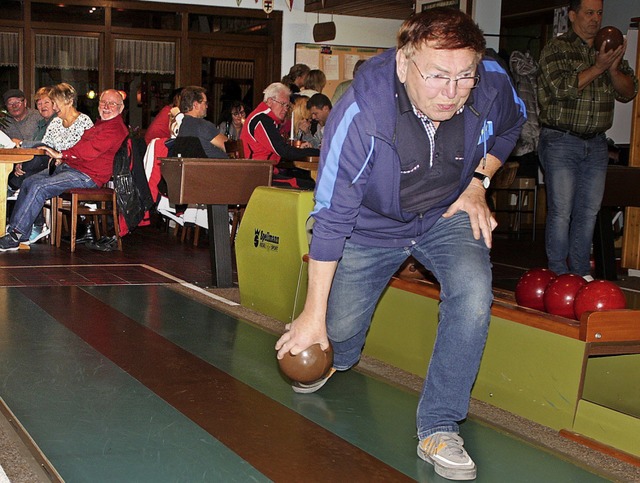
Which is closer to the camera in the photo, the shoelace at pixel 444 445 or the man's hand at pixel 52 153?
the shoelace at pixel 444 445

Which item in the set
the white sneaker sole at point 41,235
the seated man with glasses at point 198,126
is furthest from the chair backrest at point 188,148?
the white sneaker sole at point 41,235

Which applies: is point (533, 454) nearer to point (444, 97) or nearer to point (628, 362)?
point (628, 362)

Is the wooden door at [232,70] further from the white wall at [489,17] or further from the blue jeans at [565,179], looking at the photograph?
the blue jeans at [565,179]

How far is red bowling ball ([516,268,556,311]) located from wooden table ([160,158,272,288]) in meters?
2.61

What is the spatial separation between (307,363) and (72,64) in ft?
34.1

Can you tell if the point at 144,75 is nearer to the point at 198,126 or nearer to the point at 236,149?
the point at 198,126

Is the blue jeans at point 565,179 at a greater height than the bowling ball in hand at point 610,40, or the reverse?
the bowling ball in hand at point 610,40

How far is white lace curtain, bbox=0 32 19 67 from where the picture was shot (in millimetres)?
12234

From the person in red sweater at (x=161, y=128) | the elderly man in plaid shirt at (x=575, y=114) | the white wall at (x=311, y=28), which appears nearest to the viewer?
the elderly man in plaid shirt at (x=575, y=114)

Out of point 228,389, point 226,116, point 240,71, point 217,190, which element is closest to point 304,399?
point 228,389

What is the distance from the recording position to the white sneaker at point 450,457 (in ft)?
8.98

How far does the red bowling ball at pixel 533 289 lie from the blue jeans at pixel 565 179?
5.98 feet

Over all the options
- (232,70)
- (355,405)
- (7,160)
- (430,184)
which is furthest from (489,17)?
(430,184)

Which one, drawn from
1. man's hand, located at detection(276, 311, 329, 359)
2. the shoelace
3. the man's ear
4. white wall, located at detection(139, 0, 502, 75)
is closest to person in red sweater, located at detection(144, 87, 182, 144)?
white wall, located at detection(139, 0, 502, 75)
